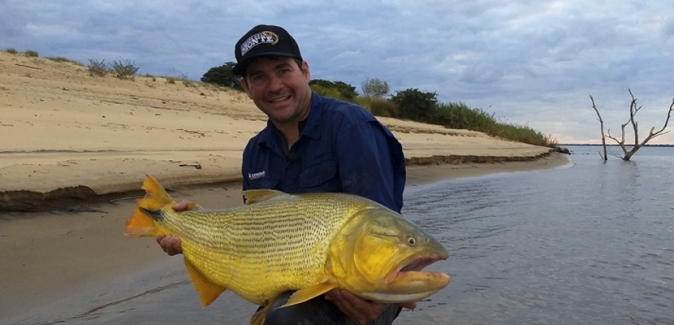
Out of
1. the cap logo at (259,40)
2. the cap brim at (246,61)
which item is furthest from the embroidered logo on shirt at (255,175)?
the cap logo at (259,40)

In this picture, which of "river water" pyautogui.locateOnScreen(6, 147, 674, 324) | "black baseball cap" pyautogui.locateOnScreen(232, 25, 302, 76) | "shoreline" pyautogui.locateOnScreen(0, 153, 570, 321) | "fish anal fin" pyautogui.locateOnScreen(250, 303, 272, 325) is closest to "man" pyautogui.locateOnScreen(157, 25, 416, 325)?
"black baseball cap" pyautogui.locateOnScreen(232, 25, 302, 76)

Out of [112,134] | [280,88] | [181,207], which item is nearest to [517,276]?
[280,88]

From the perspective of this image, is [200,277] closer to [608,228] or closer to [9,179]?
[9,179]

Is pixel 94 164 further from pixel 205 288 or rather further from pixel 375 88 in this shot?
pixel 375 88

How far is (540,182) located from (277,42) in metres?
12.6

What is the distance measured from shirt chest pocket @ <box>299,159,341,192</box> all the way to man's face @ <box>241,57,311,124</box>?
1.16 ft

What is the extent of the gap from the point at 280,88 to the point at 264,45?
0.26 m

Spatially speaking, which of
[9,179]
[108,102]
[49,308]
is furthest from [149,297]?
[108,102]

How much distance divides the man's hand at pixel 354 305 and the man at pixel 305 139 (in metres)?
0.27

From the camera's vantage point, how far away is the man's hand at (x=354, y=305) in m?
2.55

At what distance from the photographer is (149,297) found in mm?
4523

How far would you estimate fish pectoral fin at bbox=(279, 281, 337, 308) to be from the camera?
2406mm

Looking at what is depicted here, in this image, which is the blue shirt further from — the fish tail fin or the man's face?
the fish tail fin

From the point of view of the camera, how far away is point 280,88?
340 cm
